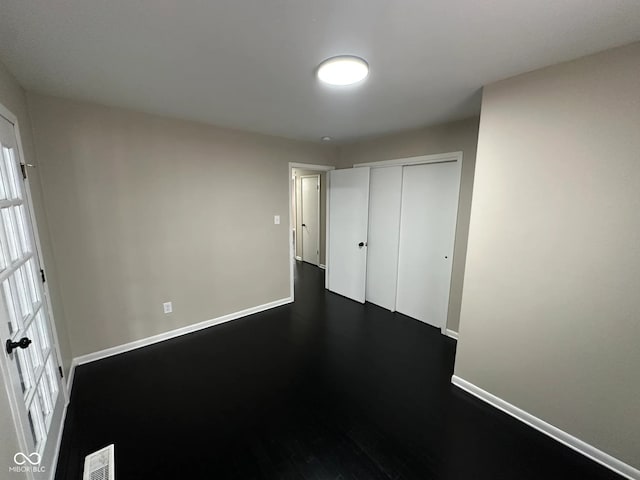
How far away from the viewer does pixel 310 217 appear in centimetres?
564

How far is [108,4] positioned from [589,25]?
217cm

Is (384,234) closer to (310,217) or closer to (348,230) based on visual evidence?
(348,230)

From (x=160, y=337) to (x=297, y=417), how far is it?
188cm

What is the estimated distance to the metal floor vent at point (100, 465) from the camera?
1.46m

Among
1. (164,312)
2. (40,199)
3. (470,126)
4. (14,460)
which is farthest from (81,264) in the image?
(470,126)

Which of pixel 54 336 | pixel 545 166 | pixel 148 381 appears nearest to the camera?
pixel 545 166

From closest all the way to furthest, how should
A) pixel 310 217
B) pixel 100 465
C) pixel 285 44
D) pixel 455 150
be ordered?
pixel 285 44 → pixel 100 465 → pixel 455 150 → pixel 310 217

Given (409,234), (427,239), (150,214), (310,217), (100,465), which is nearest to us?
(100,465)

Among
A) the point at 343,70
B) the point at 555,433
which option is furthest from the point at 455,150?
the point at 555,433

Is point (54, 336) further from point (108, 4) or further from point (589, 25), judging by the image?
point (589, 25)

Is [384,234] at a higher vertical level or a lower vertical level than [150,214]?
lower

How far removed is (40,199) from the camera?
2.01 m

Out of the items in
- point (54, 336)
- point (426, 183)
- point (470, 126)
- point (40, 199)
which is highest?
point (470, 126)

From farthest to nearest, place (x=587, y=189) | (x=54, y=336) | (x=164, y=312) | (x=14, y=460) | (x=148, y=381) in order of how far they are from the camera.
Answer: (x=164, y=312) < (x=148, y=381) < (x=54, y=336) < (x=587, y=189) < (x=14, y=460)
